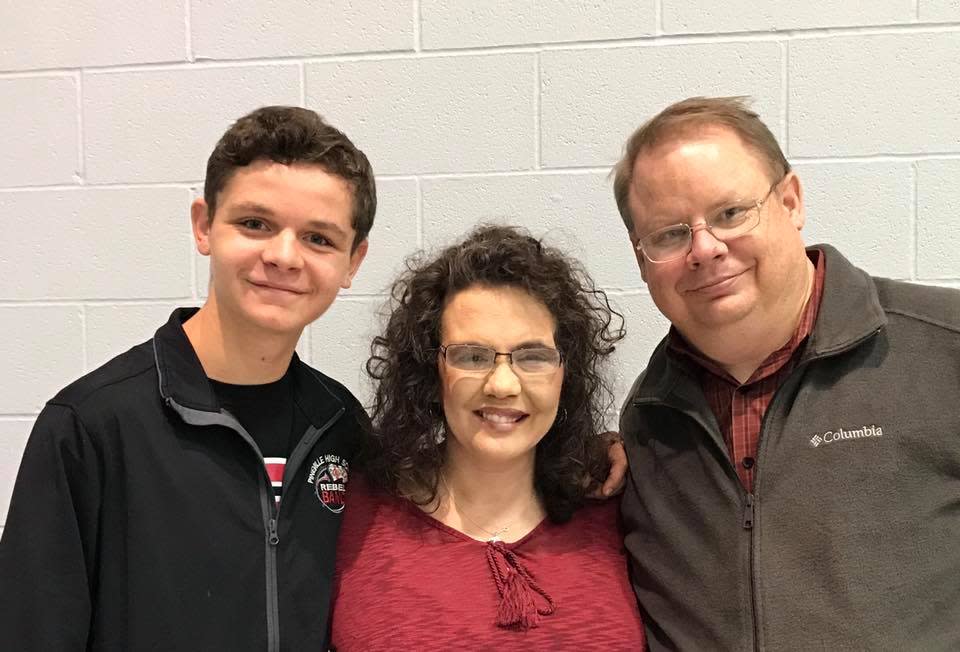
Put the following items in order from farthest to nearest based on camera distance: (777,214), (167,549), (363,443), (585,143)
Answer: (585,143) < (363,443) < (777,214) < (167,549)

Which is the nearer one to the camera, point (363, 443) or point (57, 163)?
point (363, 443)

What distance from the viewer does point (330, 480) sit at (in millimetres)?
1462

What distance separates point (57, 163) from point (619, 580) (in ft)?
6.05

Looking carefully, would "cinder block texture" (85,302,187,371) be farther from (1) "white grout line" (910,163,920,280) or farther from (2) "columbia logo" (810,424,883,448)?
(1) "white grout line" (910,163,920,280)

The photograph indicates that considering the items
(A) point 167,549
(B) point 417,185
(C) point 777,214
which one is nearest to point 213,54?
(B) point 417,185

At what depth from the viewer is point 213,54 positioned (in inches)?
80.0

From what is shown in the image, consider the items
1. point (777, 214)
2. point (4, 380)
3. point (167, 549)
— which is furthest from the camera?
point (4, 380)

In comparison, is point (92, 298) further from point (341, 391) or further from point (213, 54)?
point (341, 391)

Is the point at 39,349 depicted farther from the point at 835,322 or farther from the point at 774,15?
the point at 774,15

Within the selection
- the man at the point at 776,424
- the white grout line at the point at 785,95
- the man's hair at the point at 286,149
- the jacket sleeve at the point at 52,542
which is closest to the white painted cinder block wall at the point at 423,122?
the white grout line at the point at 785,95

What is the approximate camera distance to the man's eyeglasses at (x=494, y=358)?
1.42 m

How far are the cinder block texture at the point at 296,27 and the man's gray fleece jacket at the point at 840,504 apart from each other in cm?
127


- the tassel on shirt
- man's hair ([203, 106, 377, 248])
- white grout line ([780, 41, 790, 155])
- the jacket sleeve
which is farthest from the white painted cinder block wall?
the jacket sleeve

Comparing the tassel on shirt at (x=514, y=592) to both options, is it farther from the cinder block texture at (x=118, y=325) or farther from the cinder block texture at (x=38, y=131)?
the cinder block texture at (x=38, y=131)
